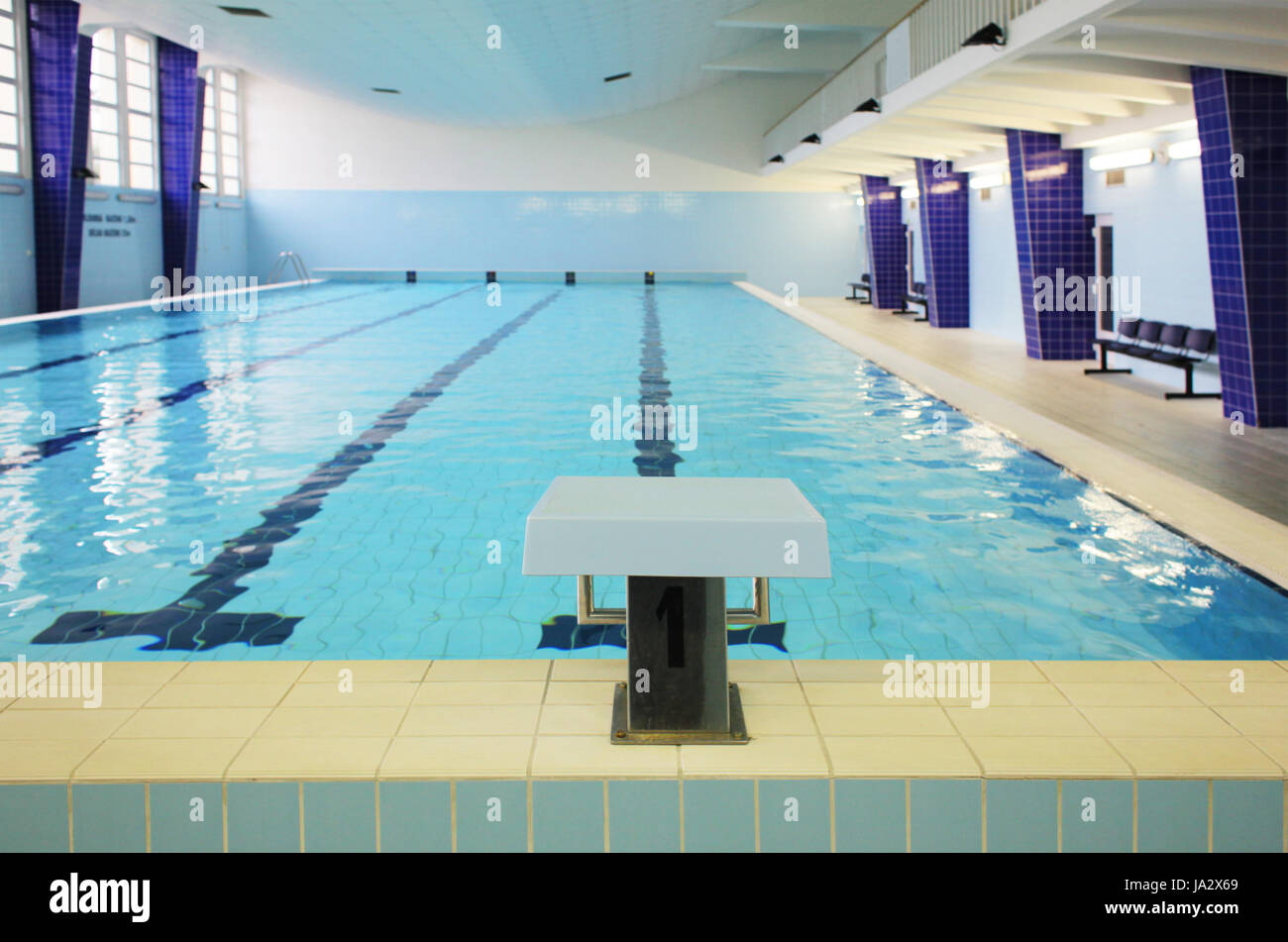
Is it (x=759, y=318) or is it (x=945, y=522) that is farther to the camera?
(x=759, y=318)

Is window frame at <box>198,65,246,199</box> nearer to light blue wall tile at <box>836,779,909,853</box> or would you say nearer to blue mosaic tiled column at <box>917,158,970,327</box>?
blue mosaic tiled column at <box>917,158,970,327</box>

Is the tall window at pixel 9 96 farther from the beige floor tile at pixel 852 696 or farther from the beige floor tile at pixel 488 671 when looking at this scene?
the beige floor tile at pixel 852 696

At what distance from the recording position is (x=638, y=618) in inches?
88.4

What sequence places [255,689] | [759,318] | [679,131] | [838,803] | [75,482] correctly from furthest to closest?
[679,131], [759,318], [75,482], [255,689], [838,803]

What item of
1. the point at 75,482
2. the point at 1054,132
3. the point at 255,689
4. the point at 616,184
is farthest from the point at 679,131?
the point at 255,689

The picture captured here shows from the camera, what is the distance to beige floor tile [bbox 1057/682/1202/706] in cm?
245

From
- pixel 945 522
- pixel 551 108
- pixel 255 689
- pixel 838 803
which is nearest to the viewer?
pixel 838 803

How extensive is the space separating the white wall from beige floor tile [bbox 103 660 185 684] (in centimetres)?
2089

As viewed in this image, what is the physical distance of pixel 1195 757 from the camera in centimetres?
218

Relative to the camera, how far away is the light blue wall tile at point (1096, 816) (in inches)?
83.3

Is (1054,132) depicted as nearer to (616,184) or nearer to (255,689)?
(255,689)

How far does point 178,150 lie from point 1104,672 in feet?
57.7
